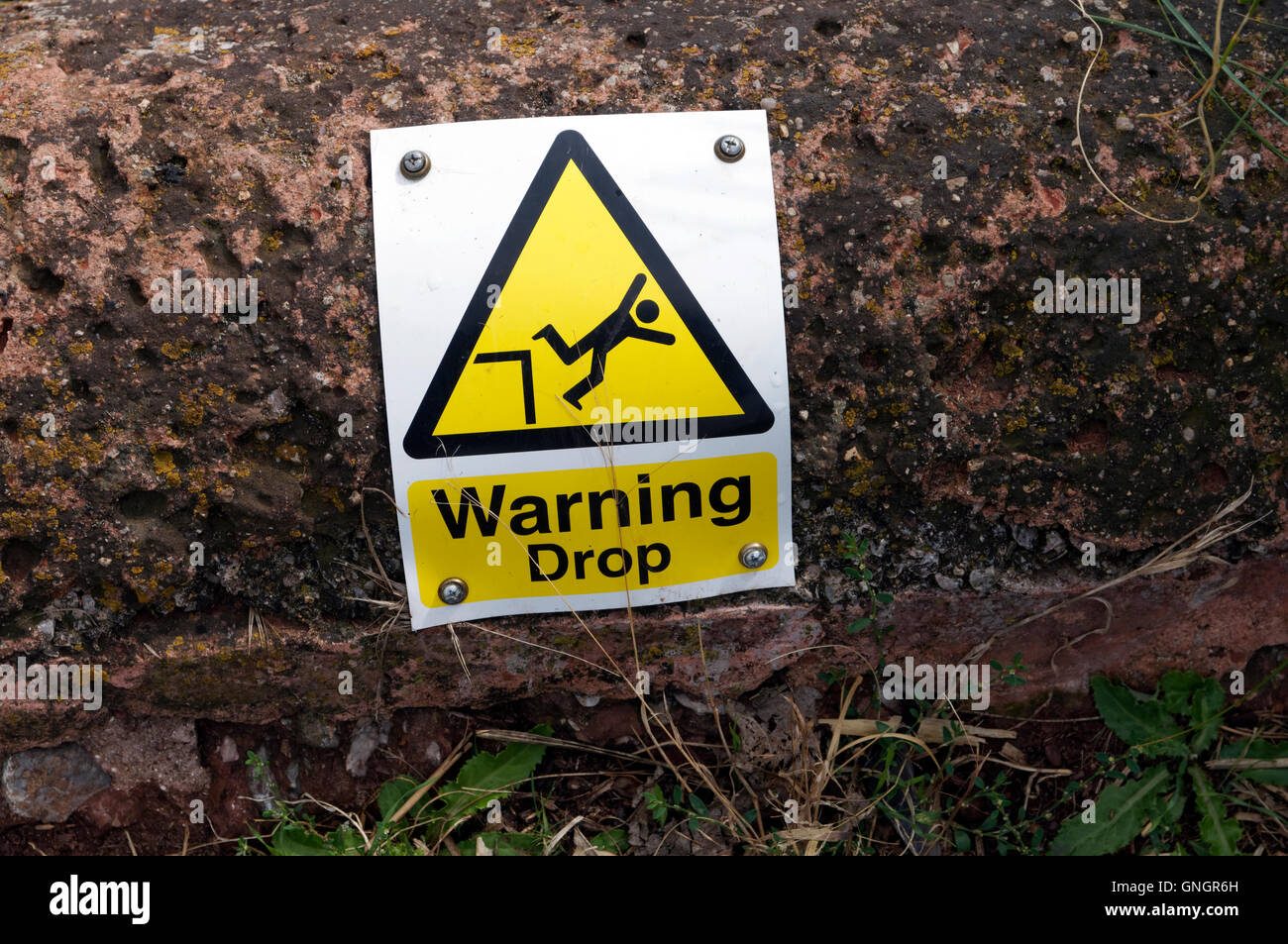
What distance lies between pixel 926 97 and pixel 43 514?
1.90m

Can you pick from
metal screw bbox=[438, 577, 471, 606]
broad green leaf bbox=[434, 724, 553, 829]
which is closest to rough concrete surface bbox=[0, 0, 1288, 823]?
metal screw bbox=[438, 577, 471, 606]

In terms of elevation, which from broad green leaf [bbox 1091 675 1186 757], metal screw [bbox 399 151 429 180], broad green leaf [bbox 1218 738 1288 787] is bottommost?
broad green leaf [bbox 1218 738 1288 787]

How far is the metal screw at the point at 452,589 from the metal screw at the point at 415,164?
797 mm

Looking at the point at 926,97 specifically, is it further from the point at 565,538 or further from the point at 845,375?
the point at 565,538

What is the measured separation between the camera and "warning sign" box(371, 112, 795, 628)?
172 centimetres

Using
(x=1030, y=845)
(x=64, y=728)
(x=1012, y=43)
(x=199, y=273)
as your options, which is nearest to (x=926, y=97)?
(x=1012, y=43)

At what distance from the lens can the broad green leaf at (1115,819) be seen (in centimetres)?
207

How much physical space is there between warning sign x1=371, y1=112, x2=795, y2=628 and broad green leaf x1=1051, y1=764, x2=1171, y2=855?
111 centimetres

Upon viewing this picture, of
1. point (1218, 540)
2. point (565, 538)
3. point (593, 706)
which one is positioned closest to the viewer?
point (565, 538)

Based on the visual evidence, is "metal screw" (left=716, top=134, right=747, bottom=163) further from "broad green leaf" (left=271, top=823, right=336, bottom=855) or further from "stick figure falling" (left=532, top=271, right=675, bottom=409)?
"broad green leaf" (left=271, top=823, right=336, bottom=855)

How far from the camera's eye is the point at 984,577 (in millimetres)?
1922

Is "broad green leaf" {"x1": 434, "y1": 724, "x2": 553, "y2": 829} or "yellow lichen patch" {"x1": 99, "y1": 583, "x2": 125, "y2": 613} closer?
"yellow lichen patch" {"x1": 99, "y1": 583, "x2": 125, "y2": 613}

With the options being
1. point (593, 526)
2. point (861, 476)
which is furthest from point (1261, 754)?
point (593, 526)

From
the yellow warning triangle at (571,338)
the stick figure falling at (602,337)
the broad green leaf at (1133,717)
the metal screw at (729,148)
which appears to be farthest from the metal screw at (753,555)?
the broad green leaf at (1133,717)
